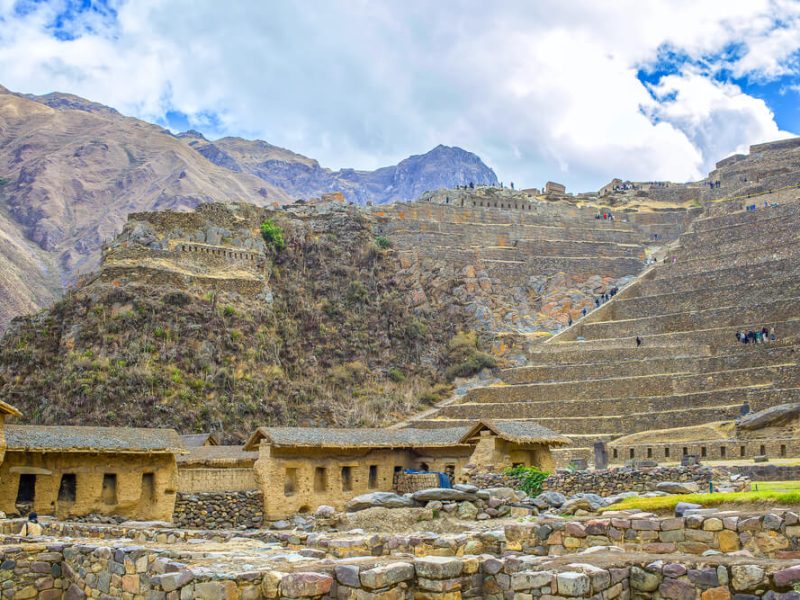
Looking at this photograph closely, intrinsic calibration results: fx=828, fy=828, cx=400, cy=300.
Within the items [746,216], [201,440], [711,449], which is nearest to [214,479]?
[201,440]

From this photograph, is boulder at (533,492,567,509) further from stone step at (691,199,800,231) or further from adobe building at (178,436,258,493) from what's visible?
stone step at (691,199,800,231)

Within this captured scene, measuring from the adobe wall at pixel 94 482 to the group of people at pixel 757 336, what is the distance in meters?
35.0

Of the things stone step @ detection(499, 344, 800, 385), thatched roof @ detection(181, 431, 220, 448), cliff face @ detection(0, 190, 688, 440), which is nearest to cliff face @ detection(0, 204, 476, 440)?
cliff face @ detection(0, 190, 688, 440)

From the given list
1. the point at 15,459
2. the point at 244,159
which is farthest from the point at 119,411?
the point at 244,159

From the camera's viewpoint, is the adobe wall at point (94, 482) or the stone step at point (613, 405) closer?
the adobe wall at point (94, 482)

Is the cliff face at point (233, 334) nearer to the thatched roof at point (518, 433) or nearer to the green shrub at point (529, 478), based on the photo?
the thatched roof at point (518, 433)

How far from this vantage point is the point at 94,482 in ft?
80.9

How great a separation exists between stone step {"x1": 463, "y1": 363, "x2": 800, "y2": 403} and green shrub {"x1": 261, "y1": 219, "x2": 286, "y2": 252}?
68.7 ft

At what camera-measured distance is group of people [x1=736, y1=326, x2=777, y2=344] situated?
47625mm

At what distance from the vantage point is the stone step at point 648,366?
145ft

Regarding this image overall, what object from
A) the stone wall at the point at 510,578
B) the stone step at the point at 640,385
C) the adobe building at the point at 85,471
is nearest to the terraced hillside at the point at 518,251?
the stone step at the point at 640,385

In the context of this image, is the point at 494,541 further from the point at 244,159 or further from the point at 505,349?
the point at 244,159

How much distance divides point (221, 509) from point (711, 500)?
16.3 meters

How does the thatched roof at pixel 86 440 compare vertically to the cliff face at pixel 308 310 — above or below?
below
